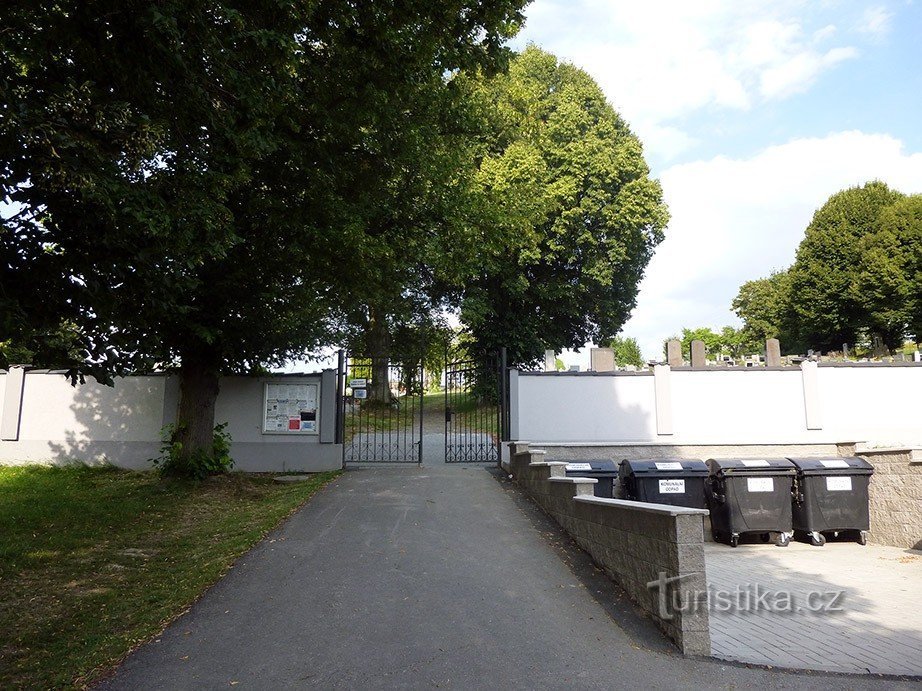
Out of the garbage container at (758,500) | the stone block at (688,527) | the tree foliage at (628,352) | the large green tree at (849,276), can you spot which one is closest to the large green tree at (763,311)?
the large green tree at (849,276)

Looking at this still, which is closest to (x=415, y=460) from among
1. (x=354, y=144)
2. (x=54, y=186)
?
(x=354, y=144)

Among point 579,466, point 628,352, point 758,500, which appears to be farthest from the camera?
point 628,352

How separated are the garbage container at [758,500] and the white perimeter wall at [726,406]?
3.68 meters

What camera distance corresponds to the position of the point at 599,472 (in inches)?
396

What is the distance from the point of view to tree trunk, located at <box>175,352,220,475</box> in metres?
11.3

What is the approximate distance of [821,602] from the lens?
6262 mm

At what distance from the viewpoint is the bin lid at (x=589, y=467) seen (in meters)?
9.97

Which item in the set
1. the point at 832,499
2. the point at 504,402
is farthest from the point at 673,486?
the point at 504,402

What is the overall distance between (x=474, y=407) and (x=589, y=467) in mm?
4152

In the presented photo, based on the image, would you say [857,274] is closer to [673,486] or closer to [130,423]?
[673,486]

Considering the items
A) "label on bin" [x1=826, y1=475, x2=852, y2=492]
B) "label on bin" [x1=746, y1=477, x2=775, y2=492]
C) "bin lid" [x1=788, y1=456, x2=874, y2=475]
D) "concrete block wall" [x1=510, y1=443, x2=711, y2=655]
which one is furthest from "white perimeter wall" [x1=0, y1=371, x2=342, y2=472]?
"label on bin" [x1=826, y1=475, x2=852, y2=492]

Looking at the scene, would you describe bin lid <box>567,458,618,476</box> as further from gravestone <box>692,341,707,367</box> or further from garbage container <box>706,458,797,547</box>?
gravestone <box>692,341,707,367</box>

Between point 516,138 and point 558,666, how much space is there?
23263 mm

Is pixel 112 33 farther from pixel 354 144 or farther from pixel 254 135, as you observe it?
pixel 354 144
